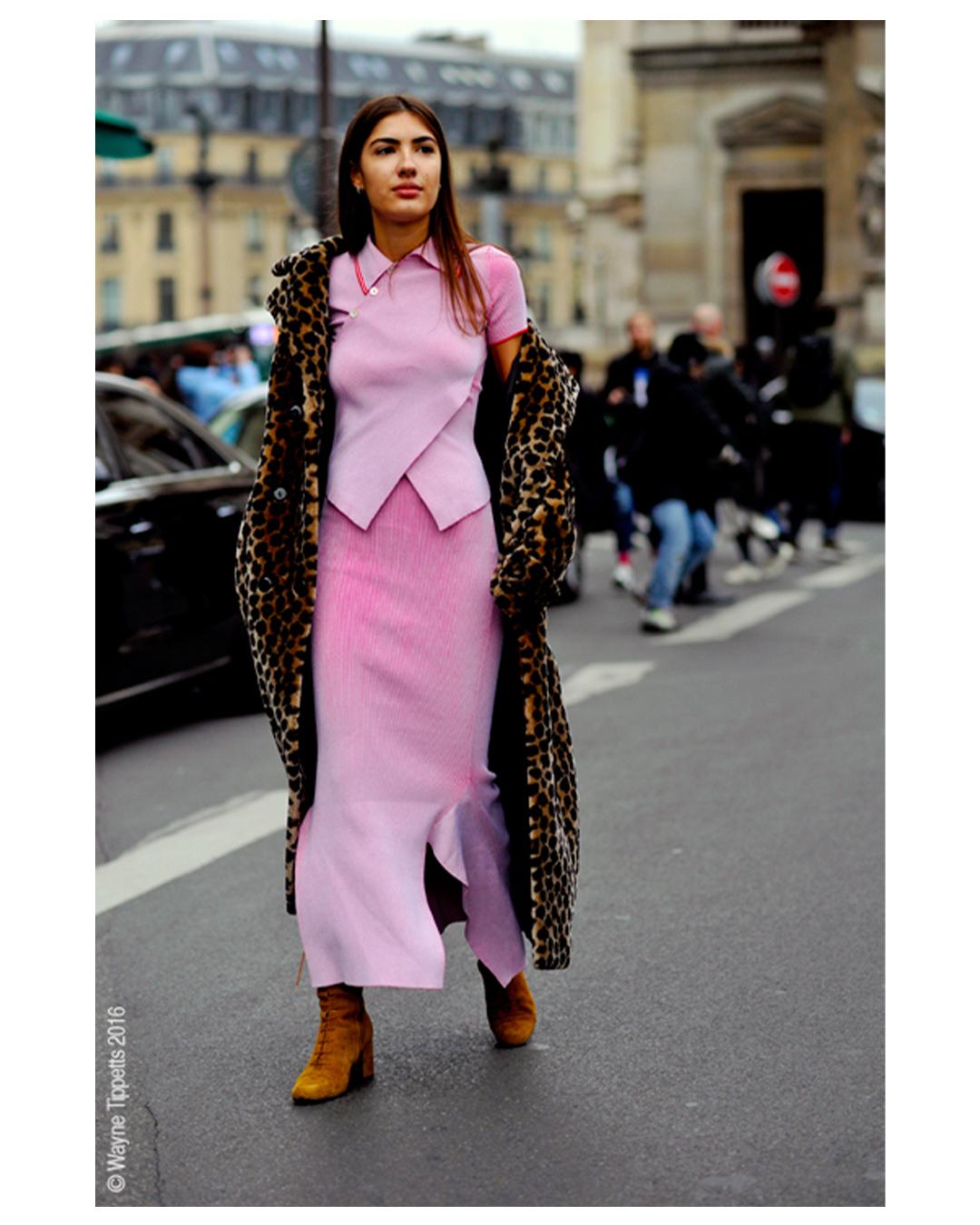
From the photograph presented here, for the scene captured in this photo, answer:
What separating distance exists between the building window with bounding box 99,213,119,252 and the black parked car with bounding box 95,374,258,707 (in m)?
108

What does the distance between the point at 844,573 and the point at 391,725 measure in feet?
44.0

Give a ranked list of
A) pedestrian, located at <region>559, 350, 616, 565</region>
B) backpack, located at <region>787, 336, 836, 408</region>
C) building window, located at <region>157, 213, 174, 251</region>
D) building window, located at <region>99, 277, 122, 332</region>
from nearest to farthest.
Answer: pedestrian, located at <region>559, 350, 616, 565</region> → backpack, located at <region>787, 336, 836, 408</region> → building window, located at <region>157, 213, 174, 251</region> → building window, located at <region>99, 277, 122, 332</region>

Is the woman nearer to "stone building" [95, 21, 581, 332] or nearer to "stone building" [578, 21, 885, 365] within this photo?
"stone building" [578, 21, 885, 365]

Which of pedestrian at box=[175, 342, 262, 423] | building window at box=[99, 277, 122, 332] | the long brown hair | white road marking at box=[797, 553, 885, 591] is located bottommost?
white road marking at box=[797, 553, 885, 591]

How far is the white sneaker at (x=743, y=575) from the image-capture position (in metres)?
17.2

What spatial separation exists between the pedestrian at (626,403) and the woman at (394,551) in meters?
9.92

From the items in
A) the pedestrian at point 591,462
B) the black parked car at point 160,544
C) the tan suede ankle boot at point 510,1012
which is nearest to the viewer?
the tan suede ankle boot at point 510,1012

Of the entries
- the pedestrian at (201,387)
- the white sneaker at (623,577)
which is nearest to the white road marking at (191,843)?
the white sneaker at (623,577)

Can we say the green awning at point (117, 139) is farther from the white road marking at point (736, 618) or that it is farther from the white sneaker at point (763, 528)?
the white sneaker at point (763, 528)

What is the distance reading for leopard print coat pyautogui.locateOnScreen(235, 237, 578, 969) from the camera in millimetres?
4594

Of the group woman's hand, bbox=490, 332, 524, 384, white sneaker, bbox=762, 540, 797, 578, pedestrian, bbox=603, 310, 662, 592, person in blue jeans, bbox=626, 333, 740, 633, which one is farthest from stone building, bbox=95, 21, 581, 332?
woman's hand, bbox=490, 332, 524, 384

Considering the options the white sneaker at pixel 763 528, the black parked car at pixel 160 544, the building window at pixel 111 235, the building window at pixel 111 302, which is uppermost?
the building window at pixel 111 235

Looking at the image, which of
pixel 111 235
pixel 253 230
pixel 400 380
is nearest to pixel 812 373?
pixel 400 380
